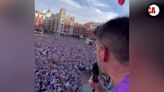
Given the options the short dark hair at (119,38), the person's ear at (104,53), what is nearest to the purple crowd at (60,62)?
the person's ear at (104,53)

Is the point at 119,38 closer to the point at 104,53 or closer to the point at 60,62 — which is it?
the point at 104,53

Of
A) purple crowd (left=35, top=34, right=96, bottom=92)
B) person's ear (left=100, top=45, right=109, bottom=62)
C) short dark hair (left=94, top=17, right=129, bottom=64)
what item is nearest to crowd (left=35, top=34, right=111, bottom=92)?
purple crowd (left=35, top=34, right=96, bottom=92)

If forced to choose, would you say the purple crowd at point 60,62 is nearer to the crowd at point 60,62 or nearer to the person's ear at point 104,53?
the crowd at point 60,62

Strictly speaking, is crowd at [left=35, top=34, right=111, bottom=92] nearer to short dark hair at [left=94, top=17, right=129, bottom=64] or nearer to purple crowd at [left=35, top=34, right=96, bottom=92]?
purple crowd at [left=35, top=34, right=96, bottom=92]

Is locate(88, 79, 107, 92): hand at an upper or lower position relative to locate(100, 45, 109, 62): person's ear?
lower

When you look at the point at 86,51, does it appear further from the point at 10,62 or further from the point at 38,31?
the point at 10,62

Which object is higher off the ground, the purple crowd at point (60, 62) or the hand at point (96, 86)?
the purple crowd at point (60, 62)

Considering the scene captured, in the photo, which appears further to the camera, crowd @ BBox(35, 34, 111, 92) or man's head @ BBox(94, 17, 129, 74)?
crowd @ BBox(35, 34, 111, 92)
